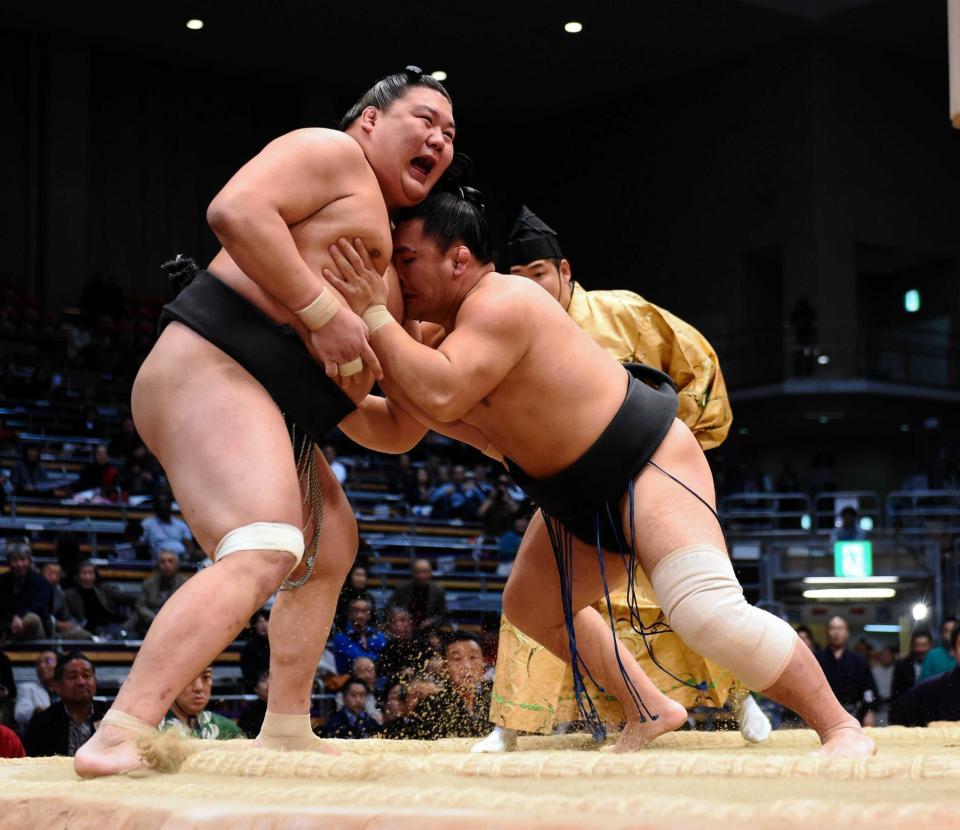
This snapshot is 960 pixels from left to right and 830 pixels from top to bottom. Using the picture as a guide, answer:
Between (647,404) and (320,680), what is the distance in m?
3.29

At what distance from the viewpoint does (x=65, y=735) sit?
12.1 ft

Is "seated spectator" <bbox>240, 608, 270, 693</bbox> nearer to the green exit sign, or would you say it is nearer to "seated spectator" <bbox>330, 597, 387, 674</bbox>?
"seated spectator" <bbox>330, 597, 387, 674</bbox>

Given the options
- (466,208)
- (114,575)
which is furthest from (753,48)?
(466,208)

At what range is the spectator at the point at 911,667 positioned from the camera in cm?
632

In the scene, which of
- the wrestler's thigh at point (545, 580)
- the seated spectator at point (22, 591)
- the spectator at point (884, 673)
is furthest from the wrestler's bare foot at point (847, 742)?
the spectator at point (884, 673)

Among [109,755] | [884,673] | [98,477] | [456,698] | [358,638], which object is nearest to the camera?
[109,755]

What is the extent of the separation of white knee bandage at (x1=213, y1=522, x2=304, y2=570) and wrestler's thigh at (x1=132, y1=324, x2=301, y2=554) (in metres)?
0.01

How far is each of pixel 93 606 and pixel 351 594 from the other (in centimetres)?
115

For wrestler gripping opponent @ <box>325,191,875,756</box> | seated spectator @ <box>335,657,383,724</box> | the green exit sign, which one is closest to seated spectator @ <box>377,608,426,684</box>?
seated spectator @ <box>335,657,383,724</box>

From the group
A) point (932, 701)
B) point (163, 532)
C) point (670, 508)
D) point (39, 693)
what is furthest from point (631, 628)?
point (163, 532)

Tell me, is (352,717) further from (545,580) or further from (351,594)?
(545,580)

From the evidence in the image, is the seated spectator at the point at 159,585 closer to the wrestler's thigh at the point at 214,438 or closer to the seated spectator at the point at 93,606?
the seated spectator at the point at 93,606

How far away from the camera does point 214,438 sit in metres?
1.69

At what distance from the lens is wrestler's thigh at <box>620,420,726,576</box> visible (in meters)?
1.86
